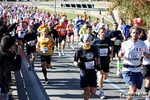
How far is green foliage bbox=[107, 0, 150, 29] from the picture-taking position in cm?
1826

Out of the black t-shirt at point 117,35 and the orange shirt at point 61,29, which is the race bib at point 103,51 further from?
the orange shirt at point 61,29

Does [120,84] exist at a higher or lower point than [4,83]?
lower

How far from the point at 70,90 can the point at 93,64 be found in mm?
2694

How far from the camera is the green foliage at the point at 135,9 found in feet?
59.9

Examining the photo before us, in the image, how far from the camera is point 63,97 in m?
10.2

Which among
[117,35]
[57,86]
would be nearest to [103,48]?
[57,86]

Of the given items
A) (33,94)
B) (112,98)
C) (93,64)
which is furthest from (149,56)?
(33,94)

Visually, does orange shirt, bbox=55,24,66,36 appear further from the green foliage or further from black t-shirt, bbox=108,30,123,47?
black t-shirt, bbox=108,30,123,47

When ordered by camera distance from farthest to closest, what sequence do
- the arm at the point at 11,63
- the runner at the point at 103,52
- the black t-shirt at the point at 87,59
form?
the runner at the point at 103,52 < the black t-shirt at the point at 87,59 < the arm at the point at 11,63

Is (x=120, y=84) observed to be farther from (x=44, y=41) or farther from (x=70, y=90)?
(x=44, y=41)

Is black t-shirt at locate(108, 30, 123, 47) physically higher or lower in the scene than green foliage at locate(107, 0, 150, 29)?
lower

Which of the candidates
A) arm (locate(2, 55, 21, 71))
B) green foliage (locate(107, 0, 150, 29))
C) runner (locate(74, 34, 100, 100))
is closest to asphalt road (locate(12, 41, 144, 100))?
runner (locate(74, 34, 100, 100))

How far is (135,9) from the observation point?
1972 cm

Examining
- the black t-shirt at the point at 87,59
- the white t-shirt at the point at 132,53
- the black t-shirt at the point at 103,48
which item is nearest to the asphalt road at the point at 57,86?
the black t-shirt at the point at 103,48
